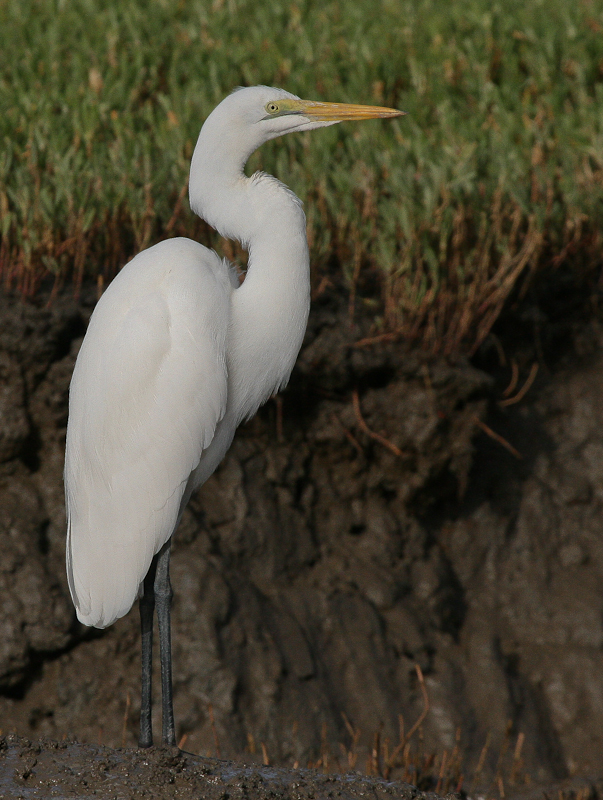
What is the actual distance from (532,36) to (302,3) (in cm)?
164

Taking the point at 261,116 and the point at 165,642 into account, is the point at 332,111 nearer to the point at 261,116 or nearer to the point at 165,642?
the point at 261,116

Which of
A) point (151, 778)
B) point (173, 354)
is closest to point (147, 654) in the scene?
point (151, 778)

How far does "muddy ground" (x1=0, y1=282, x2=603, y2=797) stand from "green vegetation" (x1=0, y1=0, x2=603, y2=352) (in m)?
0.31

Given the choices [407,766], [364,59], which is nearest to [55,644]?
[407,766]

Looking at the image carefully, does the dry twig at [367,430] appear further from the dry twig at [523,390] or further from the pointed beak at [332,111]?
the pointed beak at [332,111]

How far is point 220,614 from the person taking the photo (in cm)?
375

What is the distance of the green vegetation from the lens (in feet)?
12.8

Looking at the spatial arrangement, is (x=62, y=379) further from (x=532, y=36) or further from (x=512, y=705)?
(x=532, y=36)

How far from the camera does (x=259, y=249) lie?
2641 millimetres

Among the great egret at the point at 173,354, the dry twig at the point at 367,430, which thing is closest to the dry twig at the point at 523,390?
the dry twig at the point at 367,430

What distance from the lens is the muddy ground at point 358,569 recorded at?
366 centimetres

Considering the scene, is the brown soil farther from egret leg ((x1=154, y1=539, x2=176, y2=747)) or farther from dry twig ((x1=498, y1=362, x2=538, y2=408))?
dry twig ((x1=498, y1=362, x2=538, y2=408))

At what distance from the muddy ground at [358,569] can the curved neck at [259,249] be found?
117 centimetres

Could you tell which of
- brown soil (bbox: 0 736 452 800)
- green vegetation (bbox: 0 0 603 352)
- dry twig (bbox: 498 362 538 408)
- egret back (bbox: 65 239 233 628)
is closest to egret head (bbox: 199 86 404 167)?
egret back (bbox: 65 239 233 628)
